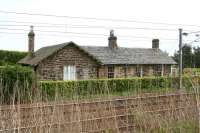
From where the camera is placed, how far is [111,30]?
97.8 ft

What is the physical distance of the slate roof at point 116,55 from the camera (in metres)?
25.9

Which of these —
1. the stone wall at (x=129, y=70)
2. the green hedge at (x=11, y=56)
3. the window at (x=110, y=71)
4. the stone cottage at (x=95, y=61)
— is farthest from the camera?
the green hedge at (x=11, y=56)

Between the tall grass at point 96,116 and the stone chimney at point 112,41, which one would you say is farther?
the stone chimney at point 112,41

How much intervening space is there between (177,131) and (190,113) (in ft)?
2.91

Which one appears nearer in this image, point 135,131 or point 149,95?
point 135,131

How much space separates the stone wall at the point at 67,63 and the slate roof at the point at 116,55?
13.7 inches

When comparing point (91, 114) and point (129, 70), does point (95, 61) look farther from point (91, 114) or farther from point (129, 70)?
point (91, 114)

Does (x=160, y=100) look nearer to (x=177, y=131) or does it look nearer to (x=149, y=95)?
(x=149, y=95)

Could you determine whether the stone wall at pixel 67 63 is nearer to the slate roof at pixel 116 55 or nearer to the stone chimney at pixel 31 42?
the slate roof at pixel 116 55

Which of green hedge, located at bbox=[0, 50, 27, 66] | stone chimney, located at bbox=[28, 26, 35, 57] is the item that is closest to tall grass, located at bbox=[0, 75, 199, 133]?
stone chimney, located at bbox=[28, 26, 35, 57]

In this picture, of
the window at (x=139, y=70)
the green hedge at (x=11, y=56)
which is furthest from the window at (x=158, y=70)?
the green hedge at (x=11, y=56)

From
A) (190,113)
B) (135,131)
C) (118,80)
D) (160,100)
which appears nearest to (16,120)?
(135,131)

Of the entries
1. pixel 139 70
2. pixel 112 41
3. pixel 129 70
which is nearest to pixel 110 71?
pixel 129 70

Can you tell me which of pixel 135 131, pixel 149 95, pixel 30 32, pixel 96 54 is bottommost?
pixel 135 131
